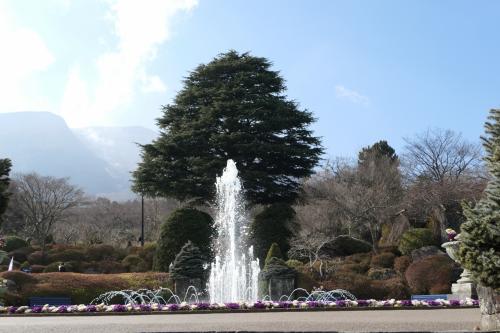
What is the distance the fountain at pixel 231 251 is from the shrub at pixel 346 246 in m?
6.24

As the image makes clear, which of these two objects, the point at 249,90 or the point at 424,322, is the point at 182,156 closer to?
the point at 249,90

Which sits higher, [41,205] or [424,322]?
[41,205]

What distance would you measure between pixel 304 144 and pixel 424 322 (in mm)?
22679

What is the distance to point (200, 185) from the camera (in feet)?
104

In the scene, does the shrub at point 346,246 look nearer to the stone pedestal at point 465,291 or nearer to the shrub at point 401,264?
the shrub at point 401,264

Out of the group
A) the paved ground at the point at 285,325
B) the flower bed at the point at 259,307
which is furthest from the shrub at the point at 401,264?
the paved ground at the point at 285,325

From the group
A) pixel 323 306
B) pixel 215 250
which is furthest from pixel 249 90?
pixel 323 306

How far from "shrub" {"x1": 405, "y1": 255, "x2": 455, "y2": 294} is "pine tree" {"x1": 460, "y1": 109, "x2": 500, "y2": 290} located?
14951mm

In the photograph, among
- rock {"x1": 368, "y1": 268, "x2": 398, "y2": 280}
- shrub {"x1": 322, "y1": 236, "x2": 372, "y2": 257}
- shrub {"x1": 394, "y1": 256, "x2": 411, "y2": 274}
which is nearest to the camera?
rock {"x1": 368, "y1": 268, "x2": 398, "y2": 280}

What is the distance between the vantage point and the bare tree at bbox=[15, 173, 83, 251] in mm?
50156

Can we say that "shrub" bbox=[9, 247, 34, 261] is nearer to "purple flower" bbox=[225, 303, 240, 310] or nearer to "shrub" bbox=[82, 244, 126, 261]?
"shrub" bbox=[82, 244, 126, 261]

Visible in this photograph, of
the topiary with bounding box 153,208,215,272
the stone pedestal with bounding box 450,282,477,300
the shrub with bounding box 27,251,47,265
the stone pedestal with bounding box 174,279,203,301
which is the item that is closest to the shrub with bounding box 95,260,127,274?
the shrub with bounding box 27,251,47,265

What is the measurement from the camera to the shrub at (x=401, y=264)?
2881 centimetres

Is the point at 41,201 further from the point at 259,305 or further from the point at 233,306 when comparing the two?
the point at 259,305
